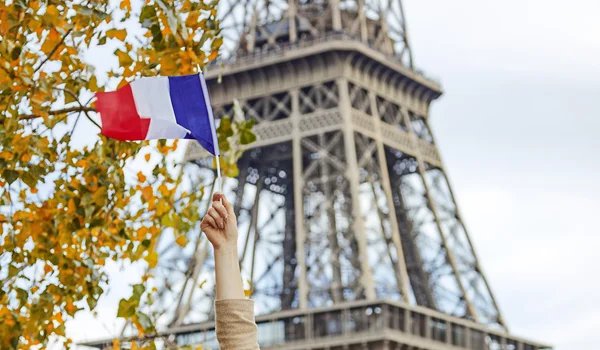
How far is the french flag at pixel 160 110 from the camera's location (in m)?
8.12

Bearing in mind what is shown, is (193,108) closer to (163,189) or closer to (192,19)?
(192,19)

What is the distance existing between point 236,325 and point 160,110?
3.52 m

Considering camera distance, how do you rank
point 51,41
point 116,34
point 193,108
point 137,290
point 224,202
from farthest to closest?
point 116,34
point 51,41
point 137,290
point 193,108
point 224,202

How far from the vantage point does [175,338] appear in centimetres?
4406

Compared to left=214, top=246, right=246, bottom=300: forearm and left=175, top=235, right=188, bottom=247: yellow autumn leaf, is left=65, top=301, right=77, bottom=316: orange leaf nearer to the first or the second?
left=175, top=235, right=188, bottom=247: yellow autumn leaf

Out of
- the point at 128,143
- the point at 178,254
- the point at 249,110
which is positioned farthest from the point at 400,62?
the point at 128,143

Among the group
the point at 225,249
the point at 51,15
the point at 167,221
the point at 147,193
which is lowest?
the point at 225,249

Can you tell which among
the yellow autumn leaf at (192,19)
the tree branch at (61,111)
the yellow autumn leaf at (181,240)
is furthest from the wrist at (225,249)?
the yellow autumn leaf at (181,240)

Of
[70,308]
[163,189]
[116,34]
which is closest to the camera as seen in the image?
[116,34]

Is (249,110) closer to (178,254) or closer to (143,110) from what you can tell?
(178,254)

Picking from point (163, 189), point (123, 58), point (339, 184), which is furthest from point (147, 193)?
point (339, 184)

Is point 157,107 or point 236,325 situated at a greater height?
point 157,107

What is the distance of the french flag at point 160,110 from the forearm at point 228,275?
218 centimetres

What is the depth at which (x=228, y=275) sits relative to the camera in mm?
5535
